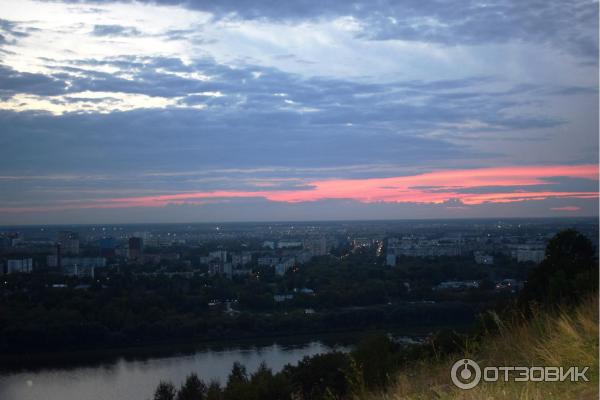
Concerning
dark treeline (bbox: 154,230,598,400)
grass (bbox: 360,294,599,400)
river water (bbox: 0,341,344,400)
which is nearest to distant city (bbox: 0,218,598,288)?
river water (bbox: 0,341,344,400)

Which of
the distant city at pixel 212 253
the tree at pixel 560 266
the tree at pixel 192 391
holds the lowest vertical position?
the tree at pixel 192 391

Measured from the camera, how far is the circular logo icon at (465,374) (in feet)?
9.76

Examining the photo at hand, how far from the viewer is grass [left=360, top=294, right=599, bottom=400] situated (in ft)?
8.50

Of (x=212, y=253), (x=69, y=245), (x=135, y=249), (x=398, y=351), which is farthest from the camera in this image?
(x=135, y=249)

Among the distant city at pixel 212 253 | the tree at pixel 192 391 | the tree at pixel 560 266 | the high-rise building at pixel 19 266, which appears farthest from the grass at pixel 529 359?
the high-rise building at pixel 19 266

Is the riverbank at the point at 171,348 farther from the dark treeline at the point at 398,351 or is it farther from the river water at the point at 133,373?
the dark treeline at the point at 398,351

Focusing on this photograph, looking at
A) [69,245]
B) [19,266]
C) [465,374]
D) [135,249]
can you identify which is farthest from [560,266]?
[135,249]

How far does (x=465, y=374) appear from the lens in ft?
10.5

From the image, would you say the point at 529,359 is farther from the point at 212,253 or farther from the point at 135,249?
the point at 135,249

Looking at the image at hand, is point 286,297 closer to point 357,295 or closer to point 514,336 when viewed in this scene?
point 357,295

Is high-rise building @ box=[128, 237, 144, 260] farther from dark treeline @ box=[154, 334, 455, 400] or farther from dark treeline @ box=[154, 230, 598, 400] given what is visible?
dark treeline @ box=[154, 334, 455, 400]

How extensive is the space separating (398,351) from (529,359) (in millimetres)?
3585

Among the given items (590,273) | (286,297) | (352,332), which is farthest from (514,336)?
(286,297)

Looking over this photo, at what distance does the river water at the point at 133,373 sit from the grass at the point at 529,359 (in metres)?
9.89
